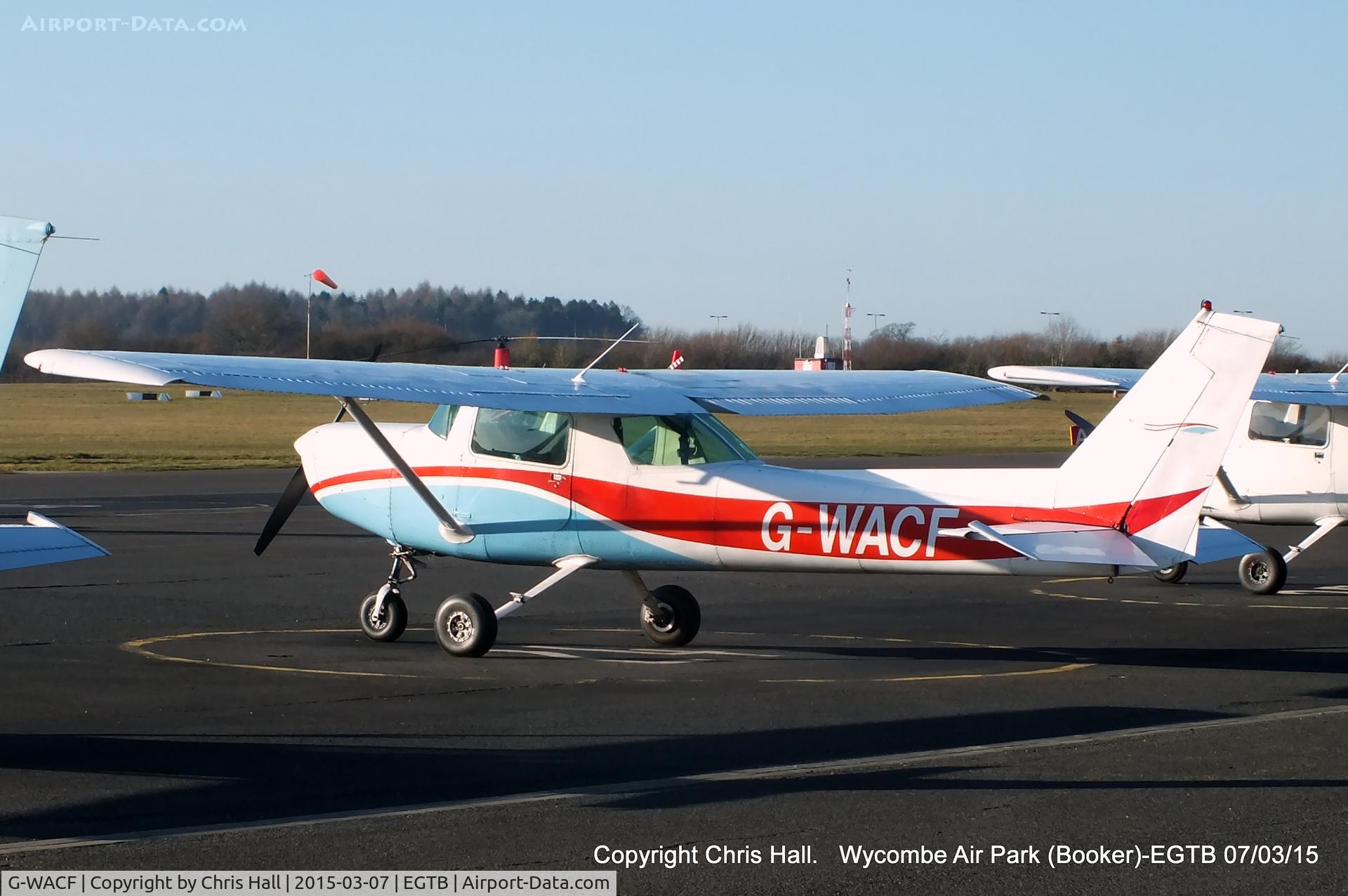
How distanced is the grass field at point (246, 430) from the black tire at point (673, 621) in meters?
20.0

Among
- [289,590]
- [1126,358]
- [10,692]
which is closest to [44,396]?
[1126,358]

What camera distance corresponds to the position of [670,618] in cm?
1215

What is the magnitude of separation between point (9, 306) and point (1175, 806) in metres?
5.66

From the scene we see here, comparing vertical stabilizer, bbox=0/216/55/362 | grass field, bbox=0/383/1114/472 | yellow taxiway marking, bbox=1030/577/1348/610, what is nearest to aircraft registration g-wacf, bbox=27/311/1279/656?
vertical stabilizer, bbox=0/216/55/362

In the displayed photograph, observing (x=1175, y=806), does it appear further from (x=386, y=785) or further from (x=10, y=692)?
(x=10, y=692)

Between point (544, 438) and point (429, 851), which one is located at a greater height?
point (544, 438)

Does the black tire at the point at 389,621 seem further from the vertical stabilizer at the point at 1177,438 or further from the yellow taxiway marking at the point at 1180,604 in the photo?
the yellow taxiway marking at the point at 1180,604

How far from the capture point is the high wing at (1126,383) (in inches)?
594

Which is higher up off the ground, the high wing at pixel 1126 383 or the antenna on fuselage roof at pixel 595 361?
the high wing at pixel 1126 383

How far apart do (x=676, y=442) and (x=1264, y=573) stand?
7.50 metres

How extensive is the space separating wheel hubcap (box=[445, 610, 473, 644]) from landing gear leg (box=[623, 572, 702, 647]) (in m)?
1.44

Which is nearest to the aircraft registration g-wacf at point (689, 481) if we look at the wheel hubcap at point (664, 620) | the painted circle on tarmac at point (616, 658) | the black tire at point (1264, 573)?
the wheel hubcap at point (664, 620)

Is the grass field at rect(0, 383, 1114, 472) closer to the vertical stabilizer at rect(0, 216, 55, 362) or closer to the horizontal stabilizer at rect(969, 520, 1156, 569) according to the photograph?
the horizontal stabilizer at rect(969, 520, 1156, 569)

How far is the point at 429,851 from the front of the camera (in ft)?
20.3
